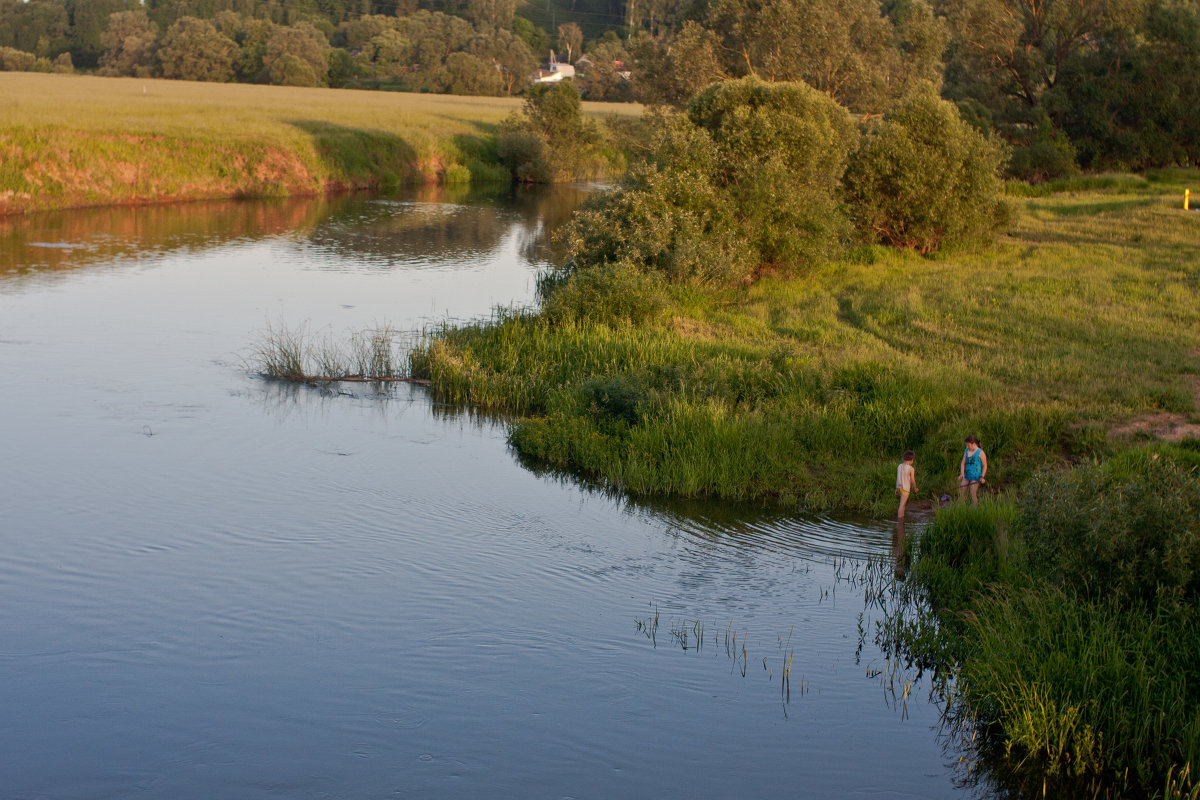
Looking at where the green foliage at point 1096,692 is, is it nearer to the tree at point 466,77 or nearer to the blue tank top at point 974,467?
the blue tank top at point 974,467

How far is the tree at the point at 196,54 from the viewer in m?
98.3

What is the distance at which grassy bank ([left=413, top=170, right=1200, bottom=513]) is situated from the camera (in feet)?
47.9

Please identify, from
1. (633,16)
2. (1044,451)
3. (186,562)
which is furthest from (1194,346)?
(633,16)

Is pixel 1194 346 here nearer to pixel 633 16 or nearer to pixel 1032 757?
pixel 1032 757

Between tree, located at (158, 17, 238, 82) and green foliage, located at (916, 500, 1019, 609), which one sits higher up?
tree, located at (158, 17, 238, 82)

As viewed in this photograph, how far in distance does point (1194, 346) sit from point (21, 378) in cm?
2055

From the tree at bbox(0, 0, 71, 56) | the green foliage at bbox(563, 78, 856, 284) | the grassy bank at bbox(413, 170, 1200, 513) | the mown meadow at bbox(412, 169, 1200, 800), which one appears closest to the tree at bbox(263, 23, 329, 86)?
the tree at bbox(0, 0, 71, 56)

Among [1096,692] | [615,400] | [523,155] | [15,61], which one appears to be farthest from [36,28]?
[1096,692]

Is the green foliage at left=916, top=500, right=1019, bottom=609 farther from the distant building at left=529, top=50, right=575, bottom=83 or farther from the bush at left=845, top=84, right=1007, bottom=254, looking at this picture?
the distant building at left=529, top=50, right=575, bottom=83

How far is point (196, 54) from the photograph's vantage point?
98375 mm

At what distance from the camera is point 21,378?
62.4 ft

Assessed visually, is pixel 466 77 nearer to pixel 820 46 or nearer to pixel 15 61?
pixel 15 61

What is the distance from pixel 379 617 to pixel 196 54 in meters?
99.9

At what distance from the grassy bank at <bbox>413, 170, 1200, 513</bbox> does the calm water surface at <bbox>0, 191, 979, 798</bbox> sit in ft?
2.80
